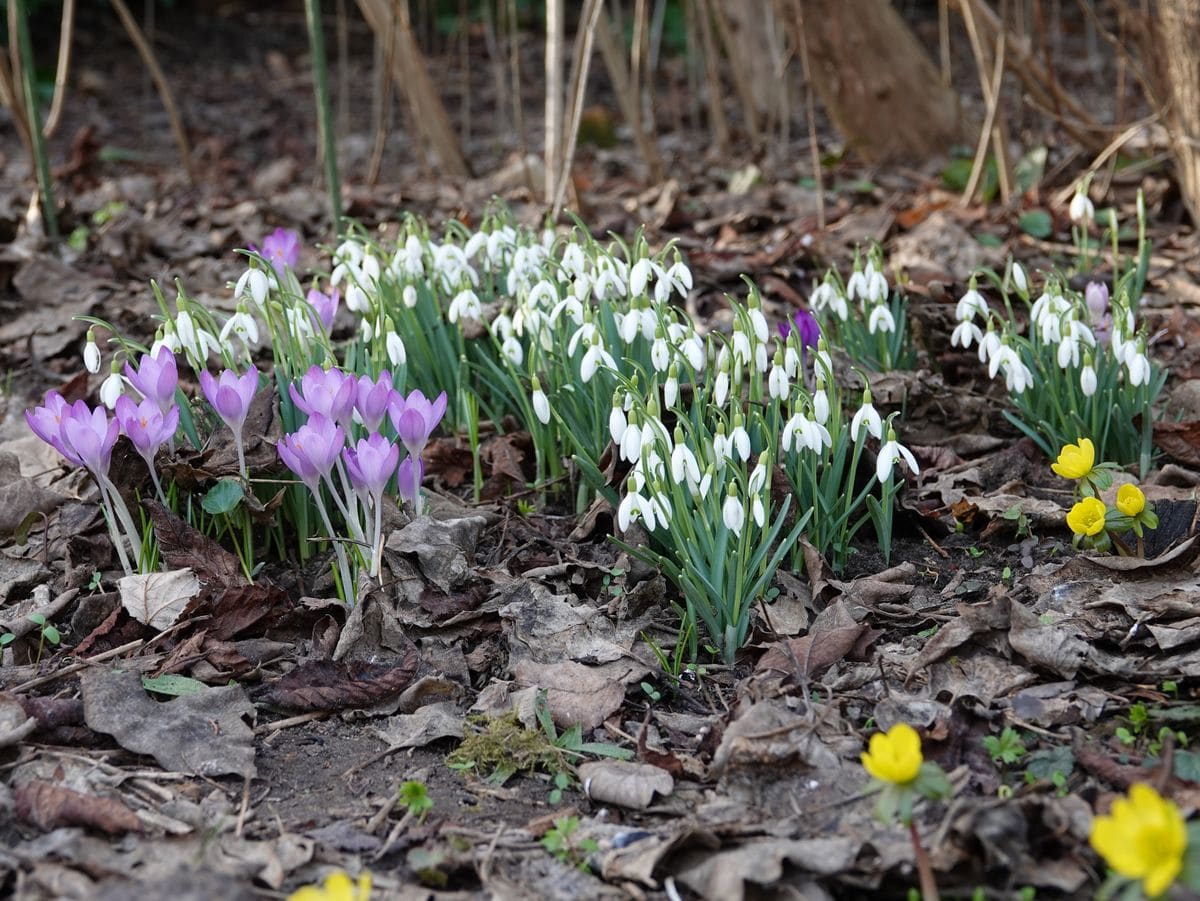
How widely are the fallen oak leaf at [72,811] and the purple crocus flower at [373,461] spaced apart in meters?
0.73

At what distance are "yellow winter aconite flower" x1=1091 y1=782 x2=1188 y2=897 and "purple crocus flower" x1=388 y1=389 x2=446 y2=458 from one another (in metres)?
1.41

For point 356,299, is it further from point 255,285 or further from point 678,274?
point 678,274

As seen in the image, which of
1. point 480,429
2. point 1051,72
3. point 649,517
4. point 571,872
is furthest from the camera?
point 1051,72

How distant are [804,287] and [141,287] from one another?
2.34 meters

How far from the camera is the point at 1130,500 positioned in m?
2.26

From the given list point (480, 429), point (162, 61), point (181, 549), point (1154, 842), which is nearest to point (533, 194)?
point (480, 429)

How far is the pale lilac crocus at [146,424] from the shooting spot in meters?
2.32

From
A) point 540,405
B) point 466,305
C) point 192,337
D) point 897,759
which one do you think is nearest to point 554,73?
point 466,305

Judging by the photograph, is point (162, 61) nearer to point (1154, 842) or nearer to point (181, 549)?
point (181, 549)

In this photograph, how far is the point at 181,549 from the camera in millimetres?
2469

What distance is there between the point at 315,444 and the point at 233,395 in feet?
0.83

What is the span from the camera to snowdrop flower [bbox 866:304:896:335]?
3.11 metres

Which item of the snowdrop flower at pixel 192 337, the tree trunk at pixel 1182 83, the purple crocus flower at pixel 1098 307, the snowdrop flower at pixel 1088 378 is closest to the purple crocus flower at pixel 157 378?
the snowdrop flower at pixel 192 337

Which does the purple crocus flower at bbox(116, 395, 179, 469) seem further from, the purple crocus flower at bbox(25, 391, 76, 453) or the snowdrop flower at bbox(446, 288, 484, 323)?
the snowdrop flower at bbox(446, 288, 484, 323)
